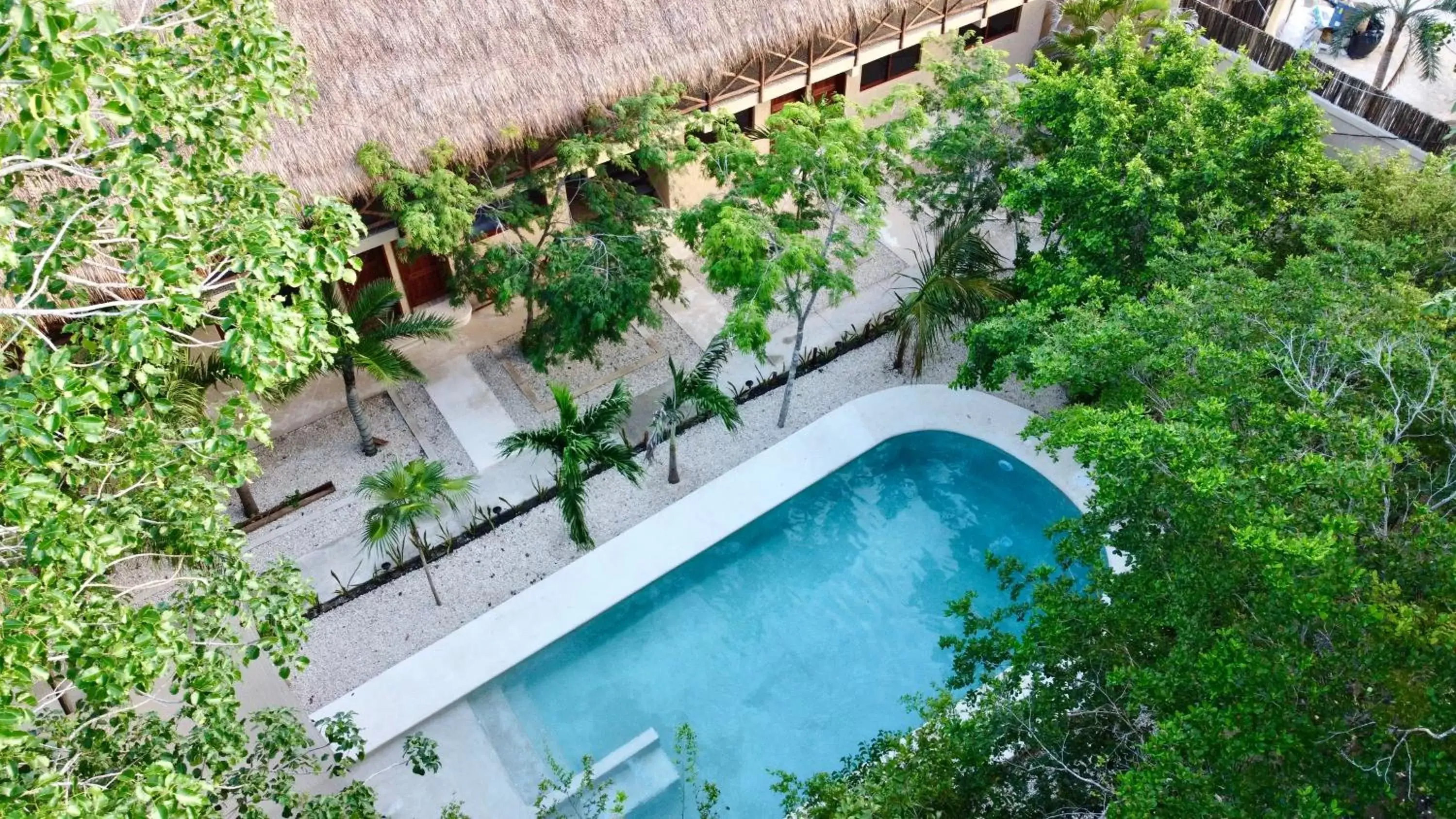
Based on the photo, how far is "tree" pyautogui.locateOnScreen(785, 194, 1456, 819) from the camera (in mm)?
6652

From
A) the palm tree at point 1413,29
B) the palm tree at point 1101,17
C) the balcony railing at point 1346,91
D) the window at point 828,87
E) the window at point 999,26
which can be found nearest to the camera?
the balcony railing at point 1346,91

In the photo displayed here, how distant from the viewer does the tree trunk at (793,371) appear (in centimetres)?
1388

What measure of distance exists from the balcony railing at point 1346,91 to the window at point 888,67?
4.72 metres

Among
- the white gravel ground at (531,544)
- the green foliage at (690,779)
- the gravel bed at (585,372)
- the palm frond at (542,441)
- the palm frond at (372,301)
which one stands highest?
the palm frond at (372,301)

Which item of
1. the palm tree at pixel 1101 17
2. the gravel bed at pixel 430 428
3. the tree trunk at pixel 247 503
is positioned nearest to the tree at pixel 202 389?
the tree trunk at pixel 247 503

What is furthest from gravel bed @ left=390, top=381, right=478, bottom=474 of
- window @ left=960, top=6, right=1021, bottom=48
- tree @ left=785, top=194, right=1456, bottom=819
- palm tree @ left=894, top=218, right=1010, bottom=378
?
window @ left=960, top=6, right=1021, bottom=48

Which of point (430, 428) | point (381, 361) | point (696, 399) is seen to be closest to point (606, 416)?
point (696, 399)

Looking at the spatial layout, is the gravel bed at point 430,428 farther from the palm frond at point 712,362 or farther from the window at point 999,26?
the window at point 999,26

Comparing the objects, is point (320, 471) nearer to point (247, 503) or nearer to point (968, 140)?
point (247, 503)

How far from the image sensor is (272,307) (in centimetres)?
605

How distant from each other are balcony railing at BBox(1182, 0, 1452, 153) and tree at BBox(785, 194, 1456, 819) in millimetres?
7015

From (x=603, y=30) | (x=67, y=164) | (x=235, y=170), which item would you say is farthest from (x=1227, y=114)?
(x=67, y=164)

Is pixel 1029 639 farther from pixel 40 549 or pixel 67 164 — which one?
pixel 67 164

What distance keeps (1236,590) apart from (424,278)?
12.4 m
